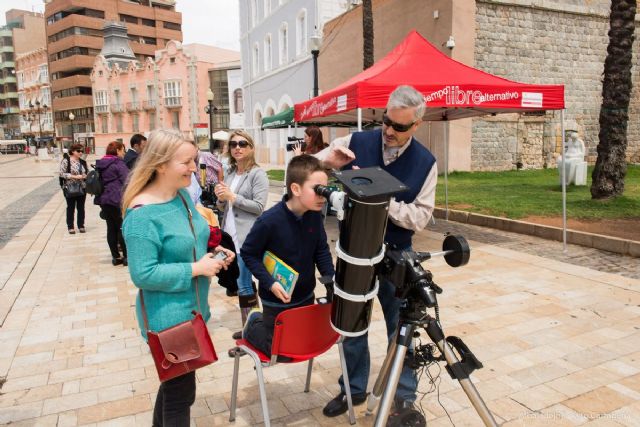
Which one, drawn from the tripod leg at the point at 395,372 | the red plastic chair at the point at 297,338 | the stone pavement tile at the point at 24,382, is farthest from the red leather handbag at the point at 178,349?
the stone pavement tile at the point at 24,382

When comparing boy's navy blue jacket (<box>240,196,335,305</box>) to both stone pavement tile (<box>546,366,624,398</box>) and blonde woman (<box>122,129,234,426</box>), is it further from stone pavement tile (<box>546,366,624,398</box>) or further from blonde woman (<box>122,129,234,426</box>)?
stone pavement tile (<box>546,366,624,398</box>)

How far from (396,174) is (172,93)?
61724 millimetres

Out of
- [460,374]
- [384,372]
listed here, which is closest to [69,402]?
[384,372]

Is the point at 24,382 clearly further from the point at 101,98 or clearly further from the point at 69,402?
the point at 101,98

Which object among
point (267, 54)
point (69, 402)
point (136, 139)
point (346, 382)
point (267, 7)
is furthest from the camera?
point (267, 54)

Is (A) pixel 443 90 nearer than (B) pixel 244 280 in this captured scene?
No

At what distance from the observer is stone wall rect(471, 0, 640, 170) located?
17219 mm

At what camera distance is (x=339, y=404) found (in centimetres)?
292

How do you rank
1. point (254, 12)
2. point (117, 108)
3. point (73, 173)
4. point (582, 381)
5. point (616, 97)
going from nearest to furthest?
point (582, 381) → point (73, 173) → point (616, 97) → point (254, 12) → point (117, 108)

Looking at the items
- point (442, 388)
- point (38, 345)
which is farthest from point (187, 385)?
point (38, 345)

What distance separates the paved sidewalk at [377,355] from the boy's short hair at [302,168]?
59.7 inches

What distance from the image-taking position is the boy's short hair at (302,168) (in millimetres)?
2469

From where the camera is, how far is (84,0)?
71500mm

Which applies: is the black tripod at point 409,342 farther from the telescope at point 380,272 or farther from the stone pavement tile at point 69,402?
the stone pavement tile at point 69,402
